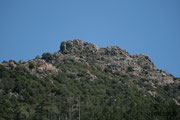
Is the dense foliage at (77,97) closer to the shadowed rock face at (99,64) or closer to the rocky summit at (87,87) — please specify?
the rocky summit at (87,87)

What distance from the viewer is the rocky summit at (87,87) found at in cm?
9848

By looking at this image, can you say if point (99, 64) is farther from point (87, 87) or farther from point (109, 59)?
point (87, 87)

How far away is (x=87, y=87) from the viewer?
446ft

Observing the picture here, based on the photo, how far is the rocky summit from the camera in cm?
9848

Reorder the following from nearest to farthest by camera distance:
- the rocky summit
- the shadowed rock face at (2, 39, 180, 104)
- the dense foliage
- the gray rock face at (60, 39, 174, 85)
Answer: the dense foliage
the rocky summit
the shadowed rock face at (2, 39, 180, 104)
the gray rock face at (60, 39, 174, 85)

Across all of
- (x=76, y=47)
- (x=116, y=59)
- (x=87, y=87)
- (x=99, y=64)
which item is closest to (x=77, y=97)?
(x=87, y=87)

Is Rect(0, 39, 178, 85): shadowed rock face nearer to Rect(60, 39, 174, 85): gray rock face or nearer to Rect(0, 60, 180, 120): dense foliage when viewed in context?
Rect(60, 39, 174, 85): gray rock face

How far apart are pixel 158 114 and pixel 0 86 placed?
51.4 metres

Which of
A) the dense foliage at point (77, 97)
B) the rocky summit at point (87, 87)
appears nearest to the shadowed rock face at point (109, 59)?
the rocky summit at point (87, 87)

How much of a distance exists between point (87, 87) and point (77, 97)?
654 inches

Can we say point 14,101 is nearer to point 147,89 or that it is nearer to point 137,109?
point 137,109

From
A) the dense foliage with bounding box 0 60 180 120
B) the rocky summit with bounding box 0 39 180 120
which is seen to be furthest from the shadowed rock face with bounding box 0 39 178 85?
the dense foliage with bounding box 0 60 180 120

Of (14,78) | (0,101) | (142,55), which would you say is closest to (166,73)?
(142,55)

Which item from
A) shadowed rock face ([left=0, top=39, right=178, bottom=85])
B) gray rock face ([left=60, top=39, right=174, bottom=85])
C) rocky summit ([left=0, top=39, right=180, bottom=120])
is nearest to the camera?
rocky summit ([left=0, top=39, right=180, bottom=120])
